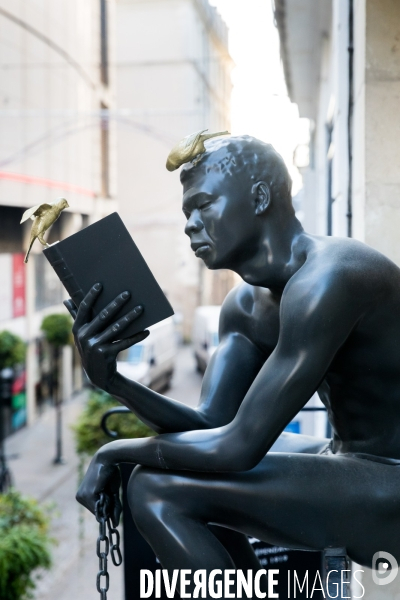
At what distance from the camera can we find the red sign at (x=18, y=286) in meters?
13.5

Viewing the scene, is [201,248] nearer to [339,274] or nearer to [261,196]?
[261,196]

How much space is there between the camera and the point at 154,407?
74.8 inches

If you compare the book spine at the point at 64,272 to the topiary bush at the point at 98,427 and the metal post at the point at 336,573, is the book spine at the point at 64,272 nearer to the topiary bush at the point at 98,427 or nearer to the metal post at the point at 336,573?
the metal post at the point at 336,573

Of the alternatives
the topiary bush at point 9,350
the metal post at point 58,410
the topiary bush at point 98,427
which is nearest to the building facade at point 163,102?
the metal post at point 58,410

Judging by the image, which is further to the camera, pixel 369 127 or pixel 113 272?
pixel 369 127

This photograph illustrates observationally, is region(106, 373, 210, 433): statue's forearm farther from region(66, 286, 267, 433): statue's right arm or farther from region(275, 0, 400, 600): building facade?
region(275, 0, 400, 600): building facade

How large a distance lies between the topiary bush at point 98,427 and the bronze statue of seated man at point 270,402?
21.6 feet

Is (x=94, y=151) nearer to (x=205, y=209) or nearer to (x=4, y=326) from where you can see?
(x=4, y=326)

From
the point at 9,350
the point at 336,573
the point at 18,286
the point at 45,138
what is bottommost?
the point at 9,350

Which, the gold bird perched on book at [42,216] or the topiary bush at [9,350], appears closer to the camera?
the gold bird perched on book at [42,216]

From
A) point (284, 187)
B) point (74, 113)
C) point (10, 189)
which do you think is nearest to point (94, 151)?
point (74, 113)

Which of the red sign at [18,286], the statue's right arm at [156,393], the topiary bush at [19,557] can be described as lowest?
the topiary bush at [19,557]

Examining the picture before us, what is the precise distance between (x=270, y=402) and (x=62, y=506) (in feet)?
32.6

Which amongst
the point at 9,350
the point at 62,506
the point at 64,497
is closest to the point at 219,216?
the point at 62,506
